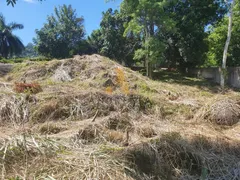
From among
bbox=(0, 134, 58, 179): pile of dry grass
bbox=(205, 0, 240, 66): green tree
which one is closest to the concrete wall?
bbox=(205, 0, 240, 66): green tree

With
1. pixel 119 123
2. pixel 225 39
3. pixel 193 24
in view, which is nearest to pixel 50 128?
pixel 119 123

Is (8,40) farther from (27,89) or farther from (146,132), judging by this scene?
(146,132)

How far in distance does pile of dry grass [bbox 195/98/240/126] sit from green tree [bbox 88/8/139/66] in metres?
9.48

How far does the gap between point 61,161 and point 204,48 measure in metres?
11.0

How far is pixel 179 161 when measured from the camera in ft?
8.78

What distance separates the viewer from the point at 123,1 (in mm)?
10008

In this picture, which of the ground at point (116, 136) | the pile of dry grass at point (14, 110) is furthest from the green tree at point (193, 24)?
the pile of dry grass at point (14, 110)

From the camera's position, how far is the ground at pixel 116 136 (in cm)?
213

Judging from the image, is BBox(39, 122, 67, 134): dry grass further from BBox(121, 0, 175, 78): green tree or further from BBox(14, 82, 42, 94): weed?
BBox(121, 0, 175, 78): green tree

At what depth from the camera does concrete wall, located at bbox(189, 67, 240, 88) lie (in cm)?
986

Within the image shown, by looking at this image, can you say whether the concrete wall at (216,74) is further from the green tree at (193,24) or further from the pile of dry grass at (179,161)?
the pile of dry grass at (179,161)

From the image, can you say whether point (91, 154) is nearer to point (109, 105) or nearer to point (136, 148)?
point (136, 148)

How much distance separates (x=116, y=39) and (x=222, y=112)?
1046cm

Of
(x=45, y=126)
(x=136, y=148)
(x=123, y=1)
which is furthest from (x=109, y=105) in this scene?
(x=123, y=1)
